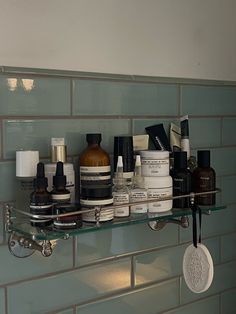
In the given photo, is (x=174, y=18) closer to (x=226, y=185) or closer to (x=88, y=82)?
(x=88, y=82)

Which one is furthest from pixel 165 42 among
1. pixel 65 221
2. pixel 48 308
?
pixel 48 308

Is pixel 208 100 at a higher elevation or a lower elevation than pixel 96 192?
higher

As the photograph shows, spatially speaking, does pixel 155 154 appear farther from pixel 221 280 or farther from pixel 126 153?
pixel 221 280

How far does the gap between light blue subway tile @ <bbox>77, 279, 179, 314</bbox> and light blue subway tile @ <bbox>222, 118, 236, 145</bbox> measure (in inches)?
14.7

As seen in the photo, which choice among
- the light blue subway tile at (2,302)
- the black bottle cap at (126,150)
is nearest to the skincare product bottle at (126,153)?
the black bottle cap at (126,150)

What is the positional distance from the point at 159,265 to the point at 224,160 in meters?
0.32

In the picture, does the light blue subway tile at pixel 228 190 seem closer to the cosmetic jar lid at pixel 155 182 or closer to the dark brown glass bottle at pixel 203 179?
the dark brown glass bottle at pixel 203 179

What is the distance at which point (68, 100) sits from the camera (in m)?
0.98

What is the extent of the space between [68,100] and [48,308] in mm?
403

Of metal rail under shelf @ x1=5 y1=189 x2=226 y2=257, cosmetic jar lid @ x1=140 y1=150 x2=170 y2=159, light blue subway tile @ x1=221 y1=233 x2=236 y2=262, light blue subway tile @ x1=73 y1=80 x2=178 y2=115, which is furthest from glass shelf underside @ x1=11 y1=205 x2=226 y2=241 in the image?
light blue subway tile @ x1=221 y1=233 x2=236 y2=262

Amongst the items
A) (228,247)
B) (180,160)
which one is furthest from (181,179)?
(228,247)

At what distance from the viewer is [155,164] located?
0.99 metres

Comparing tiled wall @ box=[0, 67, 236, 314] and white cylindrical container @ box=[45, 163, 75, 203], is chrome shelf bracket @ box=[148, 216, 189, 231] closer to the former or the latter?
tiled wall @ box=[0, 67, 236, 314]

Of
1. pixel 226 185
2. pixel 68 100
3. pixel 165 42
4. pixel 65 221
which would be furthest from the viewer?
pixel 226 185
